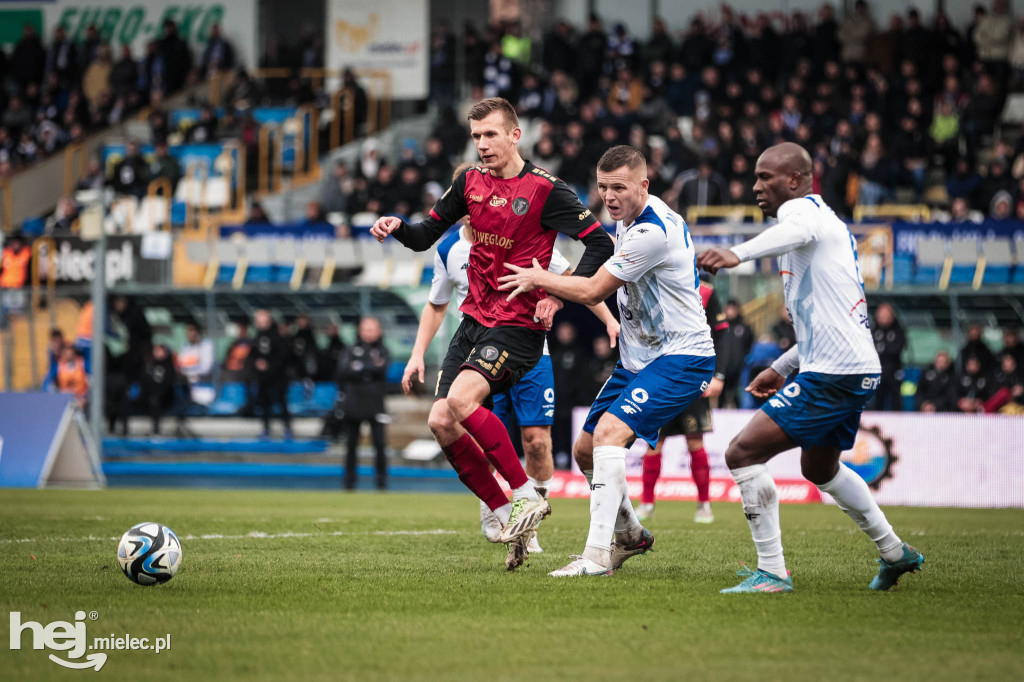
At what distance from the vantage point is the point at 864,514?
6.52 m

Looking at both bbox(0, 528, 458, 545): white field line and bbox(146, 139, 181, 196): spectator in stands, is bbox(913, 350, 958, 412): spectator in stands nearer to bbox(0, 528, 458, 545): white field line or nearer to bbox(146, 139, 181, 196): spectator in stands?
bbox(0, 528, 458, 545): white field line

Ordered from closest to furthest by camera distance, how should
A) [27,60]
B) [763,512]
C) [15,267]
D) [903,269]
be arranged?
1. [763,512]
2. [903,269]
3. [15,267]
4. [27,60]

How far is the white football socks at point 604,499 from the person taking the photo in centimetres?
674

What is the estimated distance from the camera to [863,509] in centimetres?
650

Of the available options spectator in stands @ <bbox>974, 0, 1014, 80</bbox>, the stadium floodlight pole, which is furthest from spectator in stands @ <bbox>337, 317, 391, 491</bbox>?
spectator in stands @ <bbox>974, 0, 1014, 80</bbox>

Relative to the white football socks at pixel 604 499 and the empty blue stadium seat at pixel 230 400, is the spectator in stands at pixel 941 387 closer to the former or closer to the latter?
the empty blue stadium seat at pixel 230 400

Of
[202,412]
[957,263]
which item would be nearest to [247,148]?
[202,412]

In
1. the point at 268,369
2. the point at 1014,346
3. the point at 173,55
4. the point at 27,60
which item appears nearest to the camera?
the point at 1014,346

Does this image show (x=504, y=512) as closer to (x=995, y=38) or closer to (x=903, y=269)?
(x=903, y=269)

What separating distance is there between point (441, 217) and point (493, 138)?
2.03 feet

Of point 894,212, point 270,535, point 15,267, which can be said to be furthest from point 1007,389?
point 15,267

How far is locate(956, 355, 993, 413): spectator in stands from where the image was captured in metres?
17.3

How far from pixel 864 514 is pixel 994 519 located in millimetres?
6835

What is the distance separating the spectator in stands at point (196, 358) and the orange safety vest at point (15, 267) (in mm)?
2628
